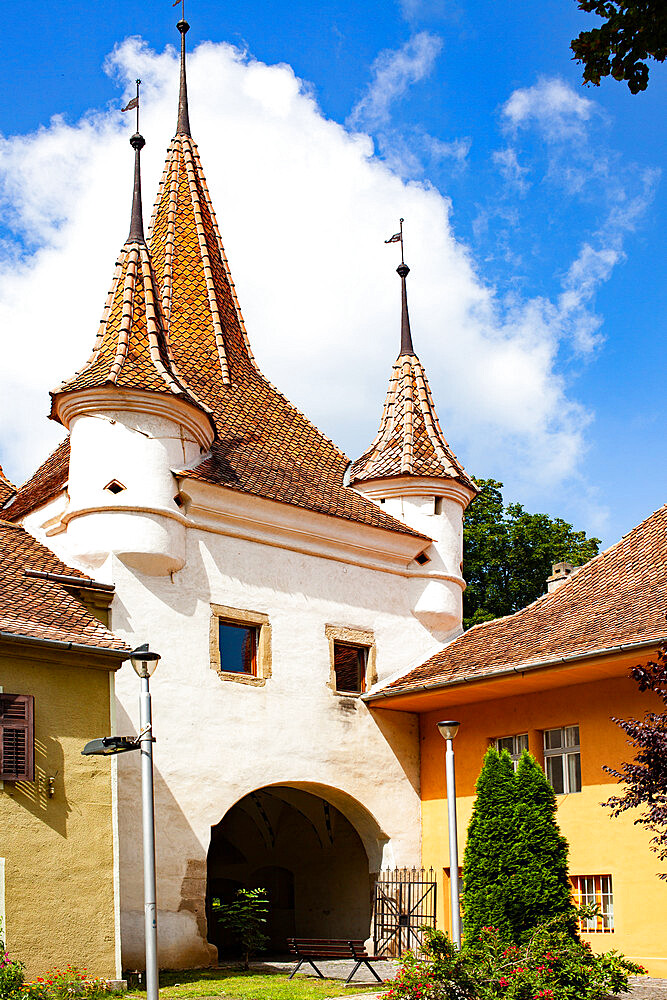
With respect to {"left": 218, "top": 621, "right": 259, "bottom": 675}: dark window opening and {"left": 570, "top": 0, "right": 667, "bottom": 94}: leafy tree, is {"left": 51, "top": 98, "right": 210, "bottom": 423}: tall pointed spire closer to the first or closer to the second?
{"left": 218, "top": 621, "right": 259, "bottom": 675}: dark window opening

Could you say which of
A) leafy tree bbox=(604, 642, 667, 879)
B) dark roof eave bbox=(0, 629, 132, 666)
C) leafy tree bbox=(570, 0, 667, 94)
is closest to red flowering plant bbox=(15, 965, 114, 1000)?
dark roof eave bbox=(0, 629, 132, 666)

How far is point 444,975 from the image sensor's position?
1148cm

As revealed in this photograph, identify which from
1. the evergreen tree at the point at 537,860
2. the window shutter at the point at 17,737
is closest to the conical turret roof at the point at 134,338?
the window shutter at the point at 17,737

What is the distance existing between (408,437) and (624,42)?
16.3m

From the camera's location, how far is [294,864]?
22203 mm

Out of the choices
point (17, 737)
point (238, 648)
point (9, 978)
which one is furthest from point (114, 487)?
point (9, 978)

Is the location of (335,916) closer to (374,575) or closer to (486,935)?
(374,575)

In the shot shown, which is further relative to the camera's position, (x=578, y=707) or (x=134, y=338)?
(x=134, y=338)

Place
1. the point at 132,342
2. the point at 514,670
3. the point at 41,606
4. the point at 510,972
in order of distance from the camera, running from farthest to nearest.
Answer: the point at 132,342 < the point at 514,670 < the point at 41,606 < the point at 510,972

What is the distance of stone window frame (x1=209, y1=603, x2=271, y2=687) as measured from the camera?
57.9 ft

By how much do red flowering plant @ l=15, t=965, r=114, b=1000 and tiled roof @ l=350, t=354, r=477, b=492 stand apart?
1085cm

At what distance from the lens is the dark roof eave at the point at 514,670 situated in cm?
1545

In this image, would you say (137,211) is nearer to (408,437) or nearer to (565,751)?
(408,437)

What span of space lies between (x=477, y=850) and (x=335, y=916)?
6.57 metres
